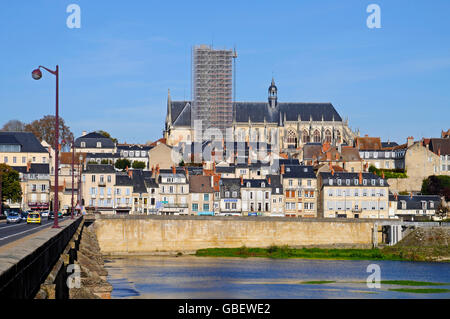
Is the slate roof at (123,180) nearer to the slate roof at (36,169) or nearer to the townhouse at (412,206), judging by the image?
the slate roof at (36,169)

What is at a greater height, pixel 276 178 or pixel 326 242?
pixel 276 178

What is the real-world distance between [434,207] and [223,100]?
59454 millimetres

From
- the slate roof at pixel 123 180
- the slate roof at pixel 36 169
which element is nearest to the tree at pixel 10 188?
the slate roof at pixel 36 169

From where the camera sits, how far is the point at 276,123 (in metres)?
151

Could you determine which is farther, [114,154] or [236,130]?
[236,130]

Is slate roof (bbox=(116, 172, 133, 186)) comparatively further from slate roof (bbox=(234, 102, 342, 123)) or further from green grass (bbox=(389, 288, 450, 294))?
slate roof (bbox=(234, 102, 342, 123))

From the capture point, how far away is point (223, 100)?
461 feet
